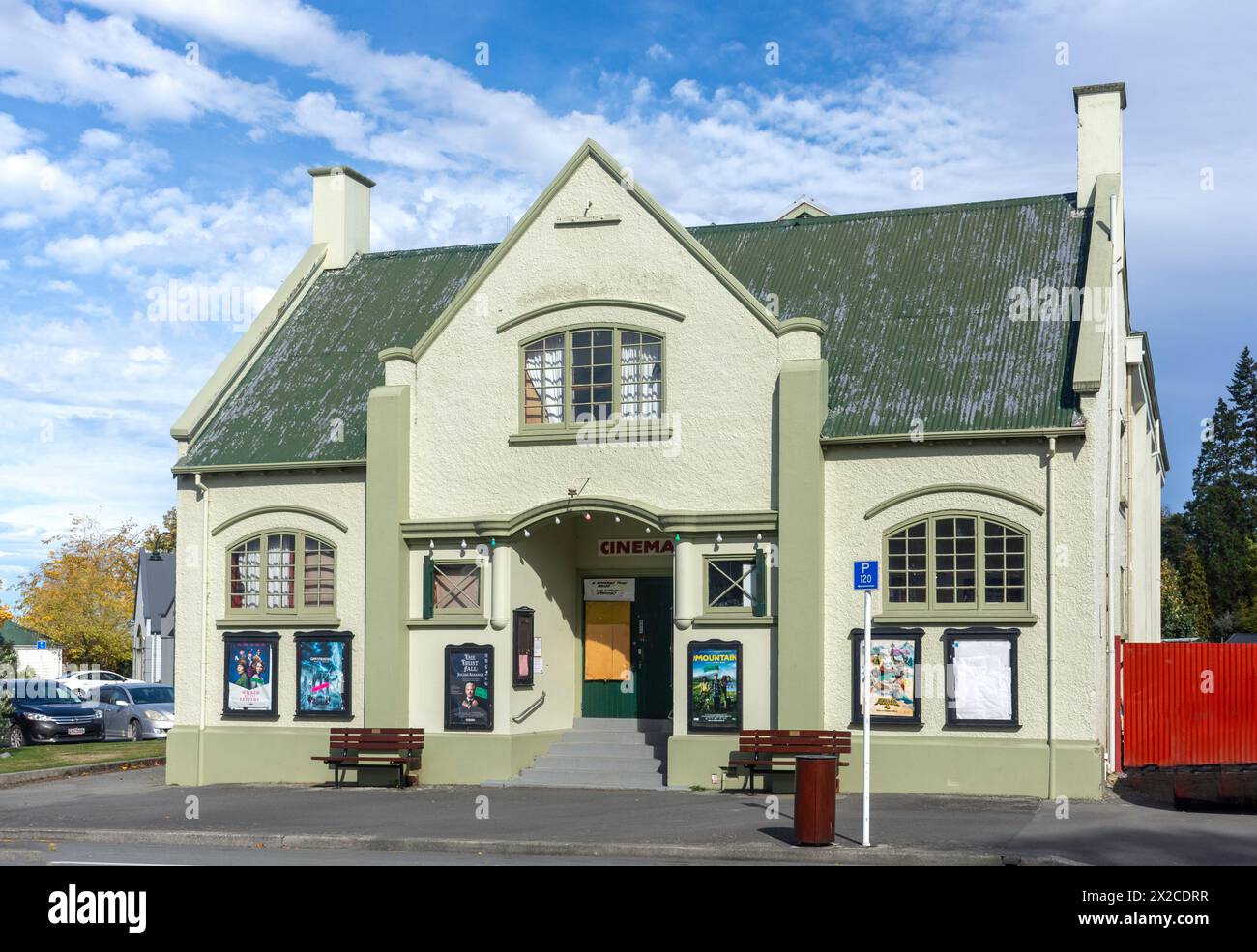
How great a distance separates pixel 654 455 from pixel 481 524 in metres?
2.84

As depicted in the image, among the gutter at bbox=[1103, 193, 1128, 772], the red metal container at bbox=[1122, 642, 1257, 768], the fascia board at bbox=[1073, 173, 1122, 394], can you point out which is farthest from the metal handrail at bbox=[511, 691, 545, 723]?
the fascia board at bbox=[1073, 173, 1122, 394]

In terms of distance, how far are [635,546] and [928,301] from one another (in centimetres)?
604

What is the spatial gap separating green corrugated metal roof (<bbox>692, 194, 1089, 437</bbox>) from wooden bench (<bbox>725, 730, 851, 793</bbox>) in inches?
164

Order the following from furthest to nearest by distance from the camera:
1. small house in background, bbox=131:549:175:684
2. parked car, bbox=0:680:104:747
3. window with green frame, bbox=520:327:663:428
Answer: small house in background, bbox=131:549:175:684 < parked car, bbox=0:680:104:747 < window with green frame, bbox=520:327:663:428

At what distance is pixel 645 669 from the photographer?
2366cm

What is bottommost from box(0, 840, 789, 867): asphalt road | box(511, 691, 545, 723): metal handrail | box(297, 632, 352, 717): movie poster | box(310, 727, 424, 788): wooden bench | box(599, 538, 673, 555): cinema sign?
box(0, 840, 789, 867): asphalt road

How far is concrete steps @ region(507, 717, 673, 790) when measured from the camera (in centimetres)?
2150

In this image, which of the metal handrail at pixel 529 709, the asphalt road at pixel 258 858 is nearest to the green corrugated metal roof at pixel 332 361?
the metal handrail at pixel 529 709

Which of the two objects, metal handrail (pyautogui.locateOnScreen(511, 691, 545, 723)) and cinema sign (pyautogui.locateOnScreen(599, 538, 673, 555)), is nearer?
metal handrail (pyautogui.locateOnScreen(511, 691, 545, 723))

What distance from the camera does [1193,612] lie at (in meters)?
69.5

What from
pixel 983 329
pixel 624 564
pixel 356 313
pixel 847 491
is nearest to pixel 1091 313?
pixel 983 329

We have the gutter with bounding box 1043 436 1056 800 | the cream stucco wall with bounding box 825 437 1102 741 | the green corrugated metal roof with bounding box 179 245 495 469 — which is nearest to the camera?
the gutter with bounding box 1043 436 1056 800

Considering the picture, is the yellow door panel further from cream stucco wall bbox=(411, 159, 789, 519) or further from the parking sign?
the parking sign

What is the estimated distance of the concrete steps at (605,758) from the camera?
2150 centimetres
